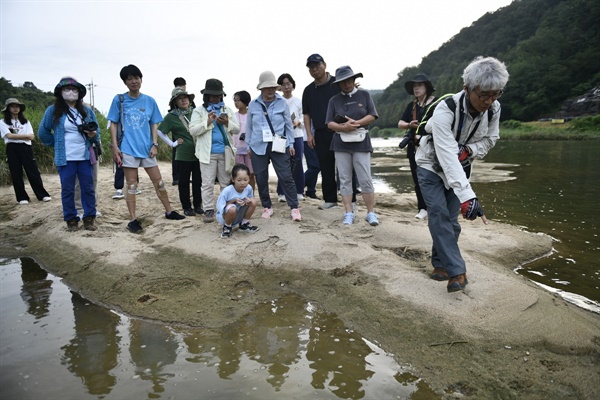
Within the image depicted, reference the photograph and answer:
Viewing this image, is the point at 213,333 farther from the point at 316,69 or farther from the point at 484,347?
the point at 316,69

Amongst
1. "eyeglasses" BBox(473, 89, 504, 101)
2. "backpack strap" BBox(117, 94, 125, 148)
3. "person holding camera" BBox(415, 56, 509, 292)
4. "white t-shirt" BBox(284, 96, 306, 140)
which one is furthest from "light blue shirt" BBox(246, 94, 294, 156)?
"eyeglasses" BBox(473, 89, 504, 101)

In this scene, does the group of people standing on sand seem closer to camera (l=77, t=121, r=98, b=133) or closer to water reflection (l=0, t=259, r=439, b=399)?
camera (l=77, t=121, r=98, b=133)

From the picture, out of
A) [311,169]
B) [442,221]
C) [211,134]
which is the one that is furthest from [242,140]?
[442,221]

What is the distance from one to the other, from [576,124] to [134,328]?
38954 mm

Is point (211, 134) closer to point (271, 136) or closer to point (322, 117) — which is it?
point (271, 136)

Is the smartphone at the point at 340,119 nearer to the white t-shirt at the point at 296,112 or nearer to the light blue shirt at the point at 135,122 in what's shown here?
the white t-shirt at the point at 296,112

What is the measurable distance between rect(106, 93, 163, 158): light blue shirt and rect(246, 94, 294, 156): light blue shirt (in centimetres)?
120

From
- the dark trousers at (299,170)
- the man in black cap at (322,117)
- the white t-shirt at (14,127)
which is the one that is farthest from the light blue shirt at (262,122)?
the white t-shirt at (14,127)

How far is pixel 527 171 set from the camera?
1173cm

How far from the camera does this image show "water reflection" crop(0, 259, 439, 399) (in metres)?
2.26

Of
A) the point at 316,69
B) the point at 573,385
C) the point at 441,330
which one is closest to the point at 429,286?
the point at 441,330

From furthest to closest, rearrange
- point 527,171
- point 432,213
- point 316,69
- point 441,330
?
point 527,171 → point 316,69 → point 432,213 → point 441,330

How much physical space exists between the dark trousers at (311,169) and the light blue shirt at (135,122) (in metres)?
2.49

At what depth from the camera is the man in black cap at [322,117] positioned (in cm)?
536
